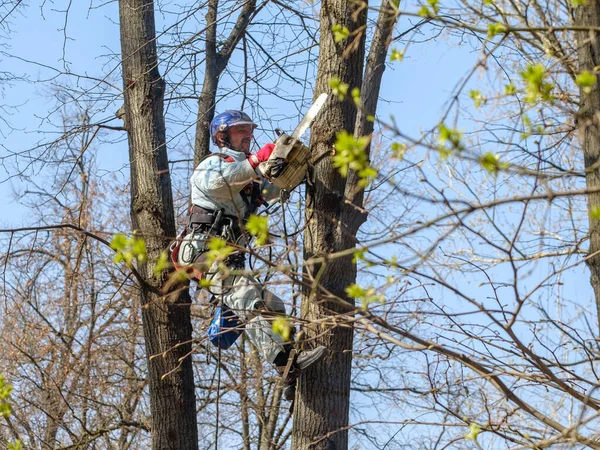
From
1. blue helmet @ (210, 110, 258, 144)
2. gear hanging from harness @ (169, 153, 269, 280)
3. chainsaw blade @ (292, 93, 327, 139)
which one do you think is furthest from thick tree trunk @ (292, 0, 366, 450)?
blue helmet @ (210, 110, 258, 144)

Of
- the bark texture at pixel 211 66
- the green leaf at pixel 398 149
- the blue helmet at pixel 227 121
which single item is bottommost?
the green leaf at pixel 398 149

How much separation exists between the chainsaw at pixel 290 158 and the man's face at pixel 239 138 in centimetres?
99

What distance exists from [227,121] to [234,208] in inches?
41.3

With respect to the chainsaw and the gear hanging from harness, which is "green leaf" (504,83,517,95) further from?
the gear hanging from harness

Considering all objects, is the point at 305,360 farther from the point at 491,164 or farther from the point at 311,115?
the point at 491,164

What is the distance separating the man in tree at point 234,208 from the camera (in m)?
5.04

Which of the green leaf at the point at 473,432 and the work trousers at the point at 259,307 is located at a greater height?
the work trousers at the point at 259,307

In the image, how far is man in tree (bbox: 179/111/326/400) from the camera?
5.04 m

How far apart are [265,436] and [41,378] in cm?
311

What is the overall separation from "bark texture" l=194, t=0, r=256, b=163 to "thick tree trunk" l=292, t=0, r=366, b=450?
5.05ft

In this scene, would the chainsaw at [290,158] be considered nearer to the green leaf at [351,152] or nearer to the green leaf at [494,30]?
the green leaf at [494,30]

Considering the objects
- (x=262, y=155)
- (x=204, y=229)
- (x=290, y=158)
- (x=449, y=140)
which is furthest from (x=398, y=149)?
(x=204, y=229)

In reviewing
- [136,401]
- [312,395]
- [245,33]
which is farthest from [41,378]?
[312,395]

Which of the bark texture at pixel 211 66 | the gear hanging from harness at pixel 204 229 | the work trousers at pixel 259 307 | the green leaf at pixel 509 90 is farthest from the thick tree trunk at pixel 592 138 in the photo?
the bark texture at pixel 211 66
